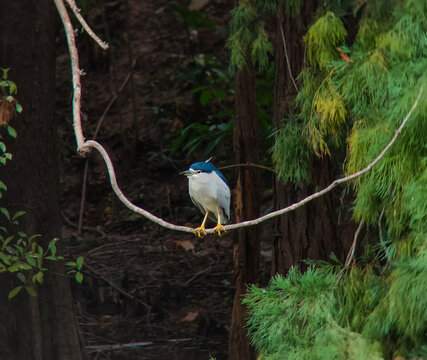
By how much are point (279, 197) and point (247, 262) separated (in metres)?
1.28

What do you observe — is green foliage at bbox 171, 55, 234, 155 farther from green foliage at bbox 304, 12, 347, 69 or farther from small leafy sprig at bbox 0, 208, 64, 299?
green foliage at bbox 304, 12, 347, 69

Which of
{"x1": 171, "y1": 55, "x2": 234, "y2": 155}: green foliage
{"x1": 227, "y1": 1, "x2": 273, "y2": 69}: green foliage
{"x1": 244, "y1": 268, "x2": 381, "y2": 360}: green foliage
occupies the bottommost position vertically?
{"x1": 171, "y1": 55, "x2": 234, "y2": 155}: green foliage

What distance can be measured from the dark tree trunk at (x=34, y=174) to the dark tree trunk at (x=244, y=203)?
128cm

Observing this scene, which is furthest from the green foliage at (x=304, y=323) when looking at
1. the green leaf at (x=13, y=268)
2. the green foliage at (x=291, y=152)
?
the green leaf at (x=13, y=268)

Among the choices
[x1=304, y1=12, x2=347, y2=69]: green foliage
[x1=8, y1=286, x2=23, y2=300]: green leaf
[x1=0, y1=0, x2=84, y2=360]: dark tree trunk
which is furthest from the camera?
[x1=0, y1=0, x2=84, y2=360]: dark tree trunk

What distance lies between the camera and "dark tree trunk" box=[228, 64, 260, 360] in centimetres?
593

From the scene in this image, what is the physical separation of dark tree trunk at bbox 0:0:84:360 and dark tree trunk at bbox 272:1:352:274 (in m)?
1.58

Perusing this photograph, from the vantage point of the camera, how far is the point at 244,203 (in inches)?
241

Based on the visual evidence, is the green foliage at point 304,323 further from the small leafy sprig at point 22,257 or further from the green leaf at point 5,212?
the green leaf at point 5,212

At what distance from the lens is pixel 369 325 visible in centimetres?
326

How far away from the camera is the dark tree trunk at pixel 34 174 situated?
17.6 feet

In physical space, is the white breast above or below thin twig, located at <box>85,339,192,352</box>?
above

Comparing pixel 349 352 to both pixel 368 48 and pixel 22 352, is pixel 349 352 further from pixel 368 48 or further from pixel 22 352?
pixel 22 352

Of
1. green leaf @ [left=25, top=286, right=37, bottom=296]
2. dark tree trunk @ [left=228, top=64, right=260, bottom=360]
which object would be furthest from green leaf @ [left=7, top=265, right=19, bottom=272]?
dark tree trunk @ [left=228, top=64, right=260, bottom=360]
